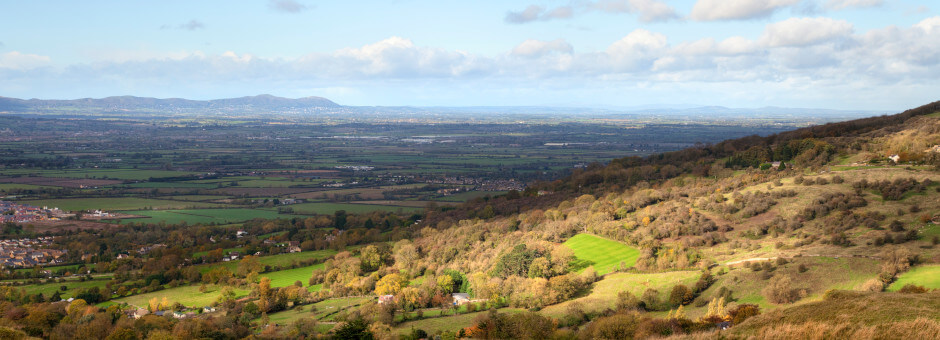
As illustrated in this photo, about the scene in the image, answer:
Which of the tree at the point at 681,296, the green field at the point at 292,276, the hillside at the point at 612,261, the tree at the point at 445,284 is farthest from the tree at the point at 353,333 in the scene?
the green field at the point at 292,276

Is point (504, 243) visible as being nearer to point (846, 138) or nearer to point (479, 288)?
point (479, 288)

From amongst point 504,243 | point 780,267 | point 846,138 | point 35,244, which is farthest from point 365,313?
point 846,138

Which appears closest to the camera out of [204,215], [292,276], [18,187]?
[292,276]

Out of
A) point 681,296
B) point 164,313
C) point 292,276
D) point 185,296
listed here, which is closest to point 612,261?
point 681,296

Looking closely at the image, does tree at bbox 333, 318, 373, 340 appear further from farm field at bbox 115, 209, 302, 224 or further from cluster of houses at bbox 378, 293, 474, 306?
farm field at bbox 115, 209, 302, 224

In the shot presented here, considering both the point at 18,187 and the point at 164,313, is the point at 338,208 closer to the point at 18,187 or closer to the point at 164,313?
the point at 164,313

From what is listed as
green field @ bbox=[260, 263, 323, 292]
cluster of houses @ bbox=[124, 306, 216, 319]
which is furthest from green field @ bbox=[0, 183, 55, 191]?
cluster of houses @ bbox=[124, 306, 216, 319]
